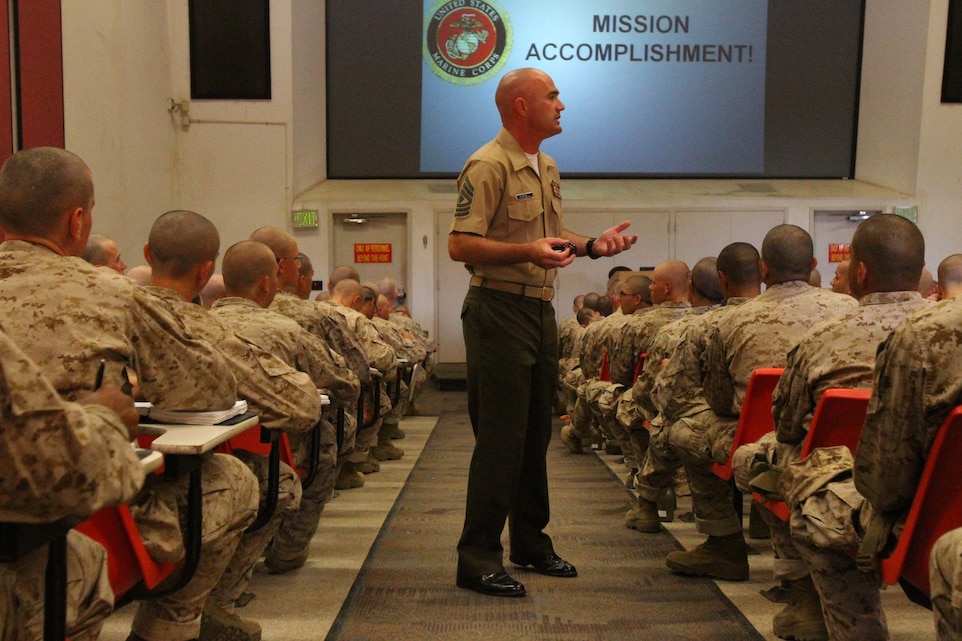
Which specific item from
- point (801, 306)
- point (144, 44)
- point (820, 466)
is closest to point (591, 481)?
point (801, 306)

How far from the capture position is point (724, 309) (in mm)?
3268

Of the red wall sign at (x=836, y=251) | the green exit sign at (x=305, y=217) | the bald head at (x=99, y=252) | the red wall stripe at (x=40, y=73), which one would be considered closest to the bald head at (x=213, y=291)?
the bald head at (x=99, y=252)

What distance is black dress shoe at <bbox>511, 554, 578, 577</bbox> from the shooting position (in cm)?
312

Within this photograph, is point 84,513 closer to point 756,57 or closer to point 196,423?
point 196,423

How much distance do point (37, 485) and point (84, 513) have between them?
86mm

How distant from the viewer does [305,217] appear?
1049 centimetres

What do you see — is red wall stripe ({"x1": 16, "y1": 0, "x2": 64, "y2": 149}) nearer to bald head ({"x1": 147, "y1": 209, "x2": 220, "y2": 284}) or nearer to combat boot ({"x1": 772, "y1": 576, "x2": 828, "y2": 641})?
bald head ({"x1": 147, "y1": 209, "x2": 220, "y2": 284})

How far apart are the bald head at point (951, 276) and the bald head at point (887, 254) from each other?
2.17 metres

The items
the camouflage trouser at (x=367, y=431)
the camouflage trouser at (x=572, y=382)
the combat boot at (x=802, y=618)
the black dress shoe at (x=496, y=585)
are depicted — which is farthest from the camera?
the camouflage trouser at (x=572, y=382)

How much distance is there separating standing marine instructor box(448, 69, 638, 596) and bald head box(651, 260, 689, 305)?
1.89 metres

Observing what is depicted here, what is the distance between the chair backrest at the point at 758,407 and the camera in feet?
8.95

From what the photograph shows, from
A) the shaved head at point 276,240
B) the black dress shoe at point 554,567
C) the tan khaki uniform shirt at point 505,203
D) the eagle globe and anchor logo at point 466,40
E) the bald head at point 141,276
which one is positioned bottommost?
the black dress shoe at point 554,567

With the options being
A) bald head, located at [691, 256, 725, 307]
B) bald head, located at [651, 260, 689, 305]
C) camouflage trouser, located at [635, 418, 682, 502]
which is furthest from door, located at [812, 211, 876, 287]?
camouflage trouser, located at [635, 418, 682, 502]

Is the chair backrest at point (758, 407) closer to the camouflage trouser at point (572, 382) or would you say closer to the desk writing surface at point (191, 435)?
the desk writing surface at point (191, 435)
